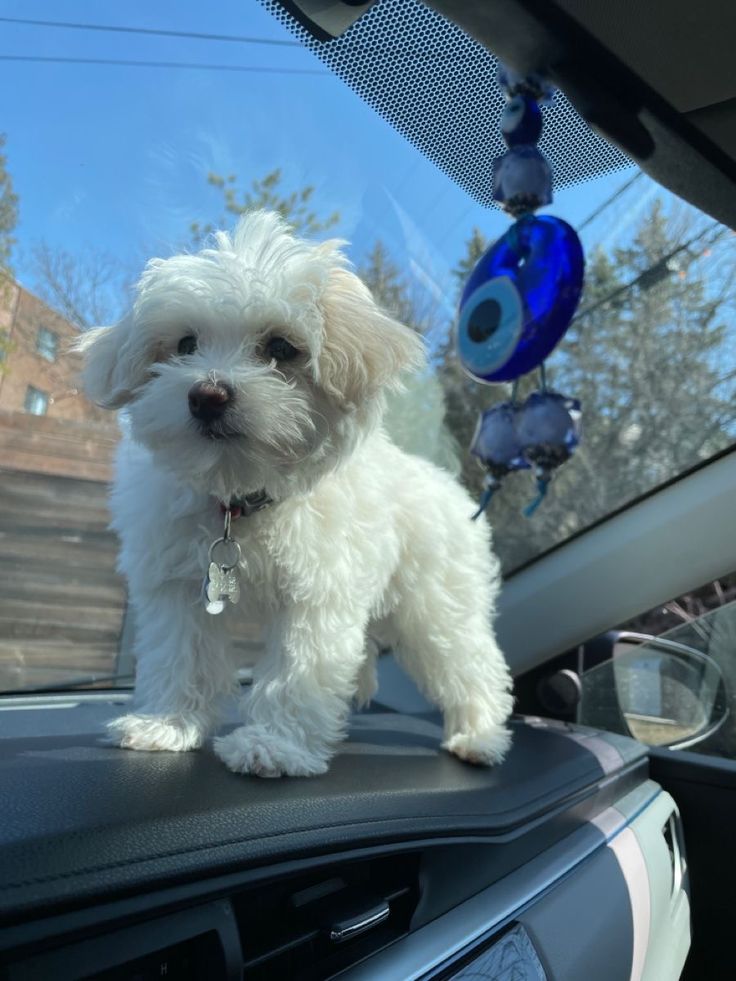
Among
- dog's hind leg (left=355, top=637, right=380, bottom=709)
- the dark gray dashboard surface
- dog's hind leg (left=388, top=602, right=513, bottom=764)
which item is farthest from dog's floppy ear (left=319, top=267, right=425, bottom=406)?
dog's hind leg (left=355, top=637, right=380, bottom=709)

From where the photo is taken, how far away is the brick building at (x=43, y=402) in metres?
2.92

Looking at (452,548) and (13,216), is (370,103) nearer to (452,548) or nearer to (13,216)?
(13,216)

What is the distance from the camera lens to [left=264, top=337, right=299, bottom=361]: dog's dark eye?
7.68ft

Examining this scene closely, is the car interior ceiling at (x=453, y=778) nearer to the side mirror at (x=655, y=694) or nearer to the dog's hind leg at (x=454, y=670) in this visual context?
the dog's hind leg at (x=454, y=670)

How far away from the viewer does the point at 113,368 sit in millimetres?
2398

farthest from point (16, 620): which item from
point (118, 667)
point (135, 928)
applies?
point (135, 928)

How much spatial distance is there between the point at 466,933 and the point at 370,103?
259 cm

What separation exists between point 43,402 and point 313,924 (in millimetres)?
2234

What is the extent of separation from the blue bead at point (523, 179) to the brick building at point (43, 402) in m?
1.64

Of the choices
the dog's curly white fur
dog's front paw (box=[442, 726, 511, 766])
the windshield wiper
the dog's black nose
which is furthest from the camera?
the windshield wiper

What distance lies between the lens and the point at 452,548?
126 inches

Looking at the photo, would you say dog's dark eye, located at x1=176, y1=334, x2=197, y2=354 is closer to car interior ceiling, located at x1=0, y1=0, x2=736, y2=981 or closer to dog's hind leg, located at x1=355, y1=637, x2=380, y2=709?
car interior ceiling, located at x1=0, y1=0, x2=736, y2=981

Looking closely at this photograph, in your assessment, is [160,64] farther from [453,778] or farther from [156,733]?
[453,778]

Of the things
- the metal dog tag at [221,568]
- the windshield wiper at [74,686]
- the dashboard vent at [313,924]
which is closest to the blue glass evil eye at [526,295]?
the metal dog tag at [221,568]
